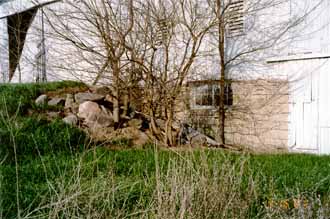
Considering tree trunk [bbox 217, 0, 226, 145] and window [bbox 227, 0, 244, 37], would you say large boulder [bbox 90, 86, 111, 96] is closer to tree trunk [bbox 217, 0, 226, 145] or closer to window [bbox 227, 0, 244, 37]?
tree trunk [bbox 217, 0, 226, 145]

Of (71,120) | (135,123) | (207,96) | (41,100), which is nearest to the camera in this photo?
(71,120)

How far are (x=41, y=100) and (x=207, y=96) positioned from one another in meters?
3.70

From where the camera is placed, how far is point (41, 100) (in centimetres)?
952

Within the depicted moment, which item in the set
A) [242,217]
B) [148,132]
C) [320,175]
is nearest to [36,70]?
[148,132]

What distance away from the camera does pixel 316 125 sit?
8172 mm

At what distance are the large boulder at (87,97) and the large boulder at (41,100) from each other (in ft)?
2.21

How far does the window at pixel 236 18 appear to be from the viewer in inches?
373

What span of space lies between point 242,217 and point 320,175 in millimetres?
2301

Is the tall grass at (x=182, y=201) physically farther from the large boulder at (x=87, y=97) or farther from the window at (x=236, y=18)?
the window at (x=236, y=18)

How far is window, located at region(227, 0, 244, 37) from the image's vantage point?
9476 millimetres

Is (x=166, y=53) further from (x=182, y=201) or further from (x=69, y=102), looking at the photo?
(x=182, y=201)

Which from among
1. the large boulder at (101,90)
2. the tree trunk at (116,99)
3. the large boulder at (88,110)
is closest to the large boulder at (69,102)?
the large boulder at (88,110)

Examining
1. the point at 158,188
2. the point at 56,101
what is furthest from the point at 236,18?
the point at 158,188

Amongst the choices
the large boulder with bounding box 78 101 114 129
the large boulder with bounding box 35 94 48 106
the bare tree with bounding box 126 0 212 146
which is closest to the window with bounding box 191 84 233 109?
the bare tree with bounding box 126 0 212 146
